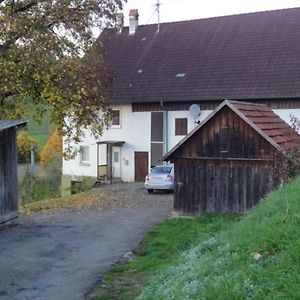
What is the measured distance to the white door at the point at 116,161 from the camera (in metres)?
35.5

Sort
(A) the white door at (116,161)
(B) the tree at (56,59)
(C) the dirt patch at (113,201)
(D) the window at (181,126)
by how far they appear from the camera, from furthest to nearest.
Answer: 1. (A) the white door at (116,161)
2. (D) the window at (181,126)
3. (C) the dirt patch at (113,201)
4. (B) the tree at (56,59)

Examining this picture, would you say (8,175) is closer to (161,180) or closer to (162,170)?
(161,180)

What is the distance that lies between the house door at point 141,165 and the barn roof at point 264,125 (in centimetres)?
1557

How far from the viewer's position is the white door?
35.5 meters

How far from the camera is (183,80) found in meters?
33.2

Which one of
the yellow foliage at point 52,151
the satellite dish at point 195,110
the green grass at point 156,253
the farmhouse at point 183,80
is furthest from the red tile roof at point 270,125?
the yellow foliage at point 52,151

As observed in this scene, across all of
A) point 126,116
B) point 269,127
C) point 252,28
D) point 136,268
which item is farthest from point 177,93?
point 136,268

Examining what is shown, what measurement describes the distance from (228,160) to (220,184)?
0.85 meters

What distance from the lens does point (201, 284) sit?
591 centimetres

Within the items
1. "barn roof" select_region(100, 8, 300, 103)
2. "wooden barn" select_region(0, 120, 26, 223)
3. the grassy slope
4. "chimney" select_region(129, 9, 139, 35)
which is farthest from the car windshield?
the grassy slope

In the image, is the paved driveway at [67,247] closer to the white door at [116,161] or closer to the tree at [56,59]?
the tree at [56,59]

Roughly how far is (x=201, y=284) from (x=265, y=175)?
11.5 meters

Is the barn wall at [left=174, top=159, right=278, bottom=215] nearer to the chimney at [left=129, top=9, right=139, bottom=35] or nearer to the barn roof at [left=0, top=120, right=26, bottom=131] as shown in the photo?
the barn roof at [left=0, top=120, right=26, bottom=131]

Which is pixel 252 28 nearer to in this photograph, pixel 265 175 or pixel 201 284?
pixel 265 175
